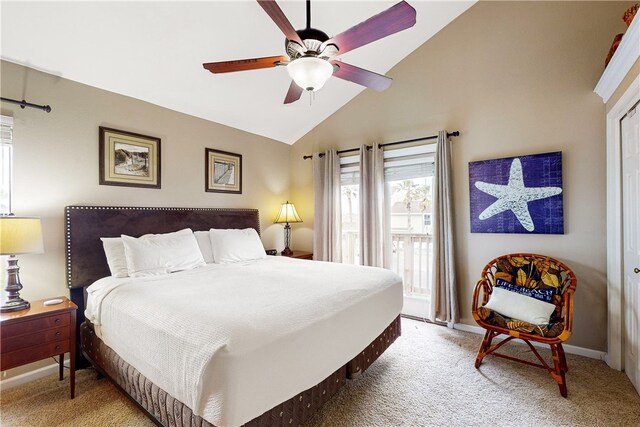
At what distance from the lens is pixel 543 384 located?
2.20 metres

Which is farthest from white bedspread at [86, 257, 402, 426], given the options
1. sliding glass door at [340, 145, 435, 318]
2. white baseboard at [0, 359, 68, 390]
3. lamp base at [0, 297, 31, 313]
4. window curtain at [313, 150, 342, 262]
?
window curtain at [313, 150, 342, 262]

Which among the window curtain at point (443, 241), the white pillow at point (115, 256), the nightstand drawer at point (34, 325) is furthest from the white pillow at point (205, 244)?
the window curtain at point (443, 241)

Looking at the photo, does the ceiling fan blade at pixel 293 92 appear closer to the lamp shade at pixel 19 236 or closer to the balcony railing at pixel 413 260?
the lamp shade at pixel 19 236

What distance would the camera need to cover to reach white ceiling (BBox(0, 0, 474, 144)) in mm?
2186

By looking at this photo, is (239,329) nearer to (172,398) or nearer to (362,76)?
(172,398)

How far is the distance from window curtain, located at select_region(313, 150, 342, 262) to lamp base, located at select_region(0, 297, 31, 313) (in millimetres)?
3067

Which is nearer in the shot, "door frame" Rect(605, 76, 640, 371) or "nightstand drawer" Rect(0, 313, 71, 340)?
"nightstand drawer" Rect(0, 313, 71, 340)

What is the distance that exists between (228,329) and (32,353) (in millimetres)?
1669

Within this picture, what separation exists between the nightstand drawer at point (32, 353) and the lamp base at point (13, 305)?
0.98 ft

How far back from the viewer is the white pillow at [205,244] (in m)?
3.17

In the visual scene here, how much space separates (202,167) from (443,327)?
3.45 metres

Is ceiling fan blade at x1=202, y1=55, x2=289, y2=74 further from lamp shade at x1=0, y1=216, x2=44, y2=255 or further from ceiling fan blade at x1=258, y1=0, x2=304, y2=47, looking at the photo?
lamp shade at x1=0, y1=216, x2=44, y2=255

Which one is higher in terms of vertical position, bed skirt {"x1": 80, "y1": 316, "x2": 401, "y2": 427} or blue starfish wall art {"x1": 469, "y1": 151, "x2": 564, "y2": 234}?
blue starfish wall art {"x1": 469, "y1": 151, "x2": 564, "y2": 234}

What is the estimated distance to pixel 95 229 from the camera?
2646mm
